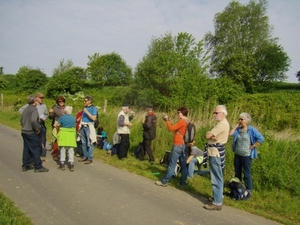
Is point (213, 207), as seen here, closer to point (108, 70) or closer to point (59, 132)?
point (59, 132)

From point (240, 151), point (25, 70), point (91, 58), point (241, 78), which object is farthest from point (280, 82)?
point (240, 151)

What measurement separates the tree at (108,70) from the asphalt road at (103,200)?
48.0 metres

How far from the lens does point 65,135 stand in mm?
7398

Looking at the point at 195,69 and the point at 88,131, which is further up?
the point at 195,69

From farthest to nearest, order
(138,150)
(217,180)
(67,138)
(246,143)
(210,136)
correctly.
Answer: (138,150) → (67,138) → (246,143) → (217,180) → (210,136)

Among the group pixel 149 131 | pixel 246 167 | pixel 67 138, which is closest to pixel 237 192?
pixel 246 167

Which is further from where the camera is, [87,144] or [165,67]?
[165,67]

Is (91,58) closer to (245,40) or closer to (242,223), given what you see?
(245,40)

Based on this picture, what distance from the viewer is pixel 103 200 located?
5.32 m

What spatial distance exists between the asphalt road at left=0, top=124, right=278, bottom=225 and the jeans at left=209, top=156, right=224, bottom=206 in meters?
0.24

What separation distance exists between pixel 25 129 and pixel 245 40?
4365cm

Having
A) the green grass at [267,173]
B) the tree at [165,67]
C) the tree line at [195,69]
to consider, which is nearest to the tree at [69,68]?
the tree line at [195,69]

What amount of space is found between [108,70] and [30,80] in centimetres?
1836

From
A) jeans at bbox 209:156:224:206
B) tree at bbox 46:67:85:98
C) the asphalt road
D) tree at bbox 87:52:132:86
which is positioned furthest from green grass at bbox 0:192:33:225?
tree at bbox 87:52:132:86
